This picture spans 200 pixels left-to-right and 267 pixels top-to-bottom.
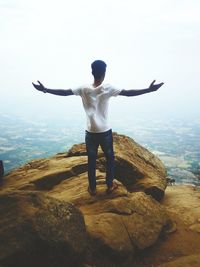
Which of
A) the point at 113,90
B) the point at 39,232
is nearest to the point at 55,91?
the point at 113,90

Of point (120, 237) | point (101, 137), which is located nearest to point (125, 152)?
point (101, 137)

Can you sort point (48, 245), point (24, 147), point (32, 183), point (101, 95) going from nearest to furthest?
point (48, 245) → point (101, 95) → point (32, 183) → point (24, 147)

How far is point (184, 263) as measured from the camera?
23.2ft

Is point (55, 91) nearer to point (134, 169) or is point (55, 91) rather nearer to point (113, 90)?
point (113, 90)

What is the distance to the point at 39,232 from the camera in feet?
20.1

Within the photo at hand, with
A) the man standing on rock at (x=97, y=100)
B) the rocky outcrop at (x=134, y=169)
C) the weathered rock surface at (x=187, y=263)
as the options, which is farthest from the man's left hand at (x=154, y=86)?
the rocky outcrop at (x=134, y=169)

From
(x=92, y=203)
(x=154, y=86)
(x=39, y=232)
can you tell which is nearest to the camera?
(x=39, y=232)

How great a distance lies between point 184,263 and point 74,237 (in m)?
2.72

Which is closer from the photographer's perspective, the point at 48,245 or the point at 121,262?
the point at 48,245

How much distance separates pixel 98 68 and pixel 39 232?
457cm

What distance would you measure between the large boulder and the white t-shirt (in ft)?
8.12

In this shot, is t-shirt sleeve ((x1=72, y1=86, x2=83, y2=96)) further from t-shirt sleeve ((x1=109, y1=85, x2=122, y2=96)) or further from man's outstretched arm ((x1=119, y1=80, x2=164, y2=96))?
man's outstretched arm ((x1=119, y1=80, x2=164, y2=96))

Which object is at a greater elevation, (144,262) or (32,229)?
(32,229)

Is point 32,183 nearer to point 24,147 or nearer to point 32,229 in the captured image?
point 32,229
